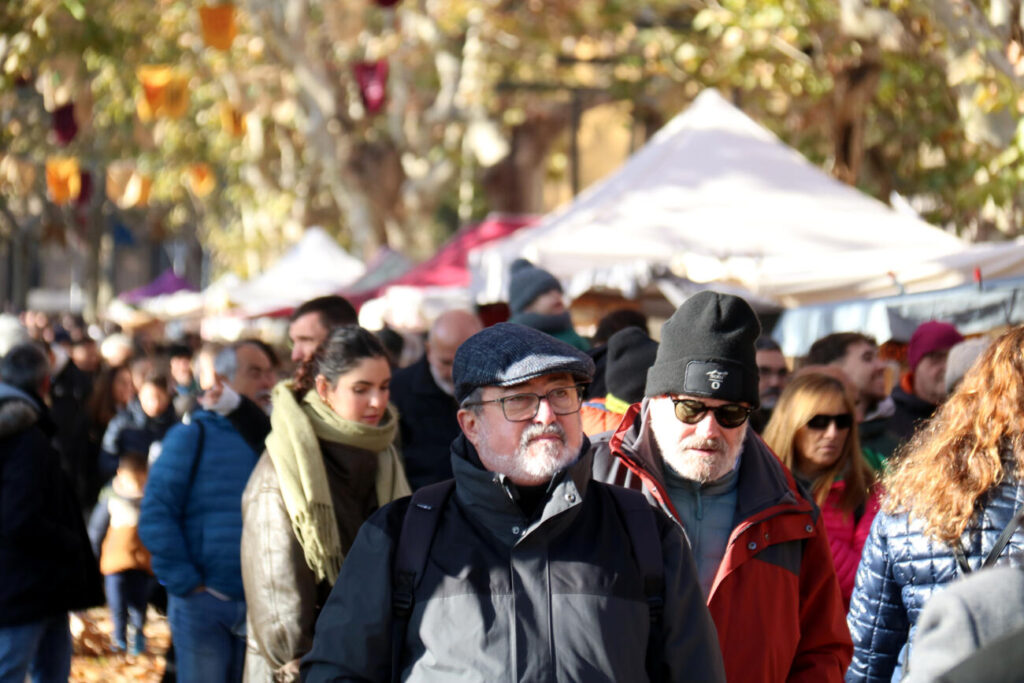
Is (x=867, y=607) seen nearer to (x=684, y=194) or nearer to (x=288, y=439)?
(x=288, y=439)

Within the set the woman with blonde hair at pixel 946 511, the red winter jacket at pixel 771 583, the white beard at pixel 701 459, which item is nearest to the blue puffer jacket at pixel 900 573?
the woman with blonde hair at pixel 946 511

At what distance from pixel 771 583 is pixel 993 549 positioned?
1.81ft

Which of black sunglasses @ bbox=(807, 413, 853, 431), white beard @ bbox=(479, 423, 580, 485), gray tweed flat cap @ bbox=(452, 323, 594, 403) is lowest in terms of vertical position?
black sunglasses @ bbox=(807, 413, 853, 431)

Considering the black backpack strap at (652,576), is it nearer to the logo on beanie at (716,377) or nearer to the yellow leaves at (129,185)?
the logo on beanie at (716,377)

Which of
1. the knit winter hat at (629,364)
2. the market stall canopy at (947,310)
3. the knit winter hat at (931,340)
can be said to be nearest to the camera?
the knit winter hat at (629,364)

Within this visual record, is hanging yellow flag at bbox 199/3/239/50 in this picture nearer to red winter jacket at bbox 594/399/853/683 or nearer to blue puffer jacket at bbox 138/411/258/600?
blue puffer jacket at bbox 138/411/258/600

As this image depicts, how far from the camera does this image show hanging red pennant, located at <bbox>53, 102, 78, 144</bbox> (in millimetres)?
17680

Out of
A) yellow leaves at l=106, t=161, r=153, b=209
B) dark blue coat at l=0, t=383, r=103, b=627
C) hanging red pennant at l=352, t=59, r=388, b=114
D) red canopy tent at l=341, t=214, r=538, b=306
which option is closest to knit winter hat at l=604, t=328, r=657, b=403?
dark blue coat at l=0, t=383, r=103, b=627

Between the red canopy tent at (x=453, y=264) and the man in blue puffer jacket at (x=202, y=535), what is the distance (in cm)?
910

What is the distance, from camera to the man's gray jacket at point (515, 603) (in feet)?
9.91

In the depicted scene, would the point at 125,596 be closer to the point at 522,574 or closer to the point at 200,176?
the point at 522,574

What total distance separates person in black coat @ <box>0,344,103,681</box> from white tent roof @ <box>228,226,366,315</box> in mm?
13184

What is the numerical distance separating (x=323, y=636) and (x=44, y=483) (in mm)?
2941

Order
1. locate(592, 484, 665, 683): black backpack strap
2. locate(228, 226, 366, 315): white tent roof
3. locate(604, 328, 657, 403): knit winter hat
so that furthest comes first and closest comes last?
locate(228, 226, 366, 315): white tent roof, locate(604, 328, 657, 403): knit winter hat, locate(592, 484, 665, 683): black backpack strap
